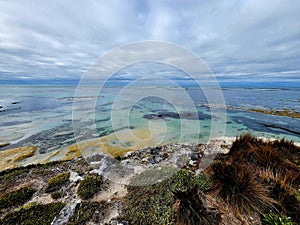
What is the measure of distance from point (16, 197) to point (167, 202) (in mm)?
4991

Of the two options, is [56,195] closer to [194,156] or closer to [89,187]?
[89,187]

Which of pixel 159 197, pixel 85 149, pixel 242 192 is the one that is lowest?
pixel 85 149

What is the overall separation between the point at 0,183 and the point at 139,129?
1363cm

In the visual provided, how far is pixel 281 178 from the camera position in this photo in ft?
16.4

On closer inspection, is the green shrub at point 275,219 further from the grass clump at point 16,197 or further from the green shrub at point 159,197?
the grass clump at point 16,197

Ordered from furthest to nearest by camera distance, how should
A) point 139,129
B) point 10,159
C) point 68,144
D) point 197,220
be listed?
point 139,129 → point 68,144 → point 10,159 → point 197,220

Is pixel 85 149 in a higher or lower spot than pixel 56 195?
lower

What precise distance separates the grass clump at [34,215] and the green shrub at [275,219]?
554cm

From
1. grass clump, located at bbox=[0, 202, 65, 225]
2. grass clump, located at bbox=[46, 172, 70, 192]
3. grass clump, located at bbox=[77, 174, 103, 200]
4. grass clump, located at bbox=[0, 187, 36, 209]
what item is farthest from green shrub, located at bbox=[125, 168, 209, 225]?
grass clump, located at bbox=[0, 187, 36, 209]

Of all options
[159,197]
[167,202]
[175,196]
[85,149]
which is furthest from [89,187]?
[85,149]

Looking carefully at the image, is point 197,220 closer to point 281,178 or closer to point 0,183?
point 281,178

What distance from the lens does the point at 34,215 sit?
14.6ft

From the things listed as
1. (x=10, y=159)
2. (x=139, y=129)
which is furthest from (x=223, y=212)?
(x=139, y=129)

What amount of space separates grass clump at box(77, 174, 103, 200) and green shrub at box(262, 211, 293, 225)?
16.2ft
